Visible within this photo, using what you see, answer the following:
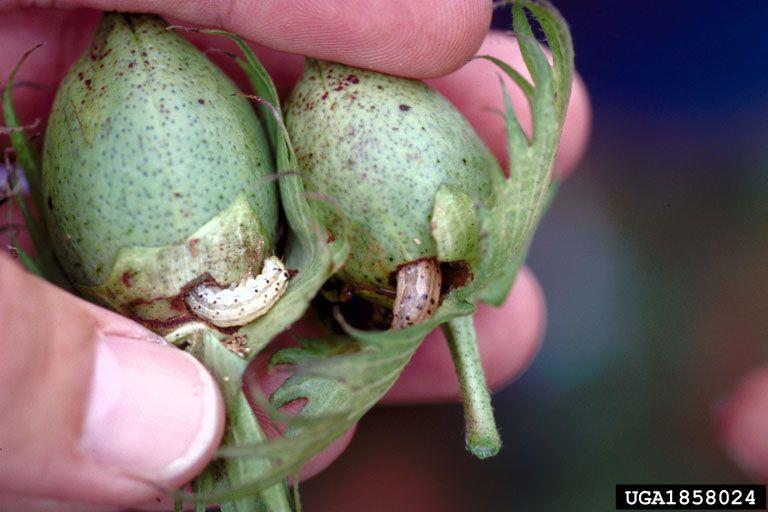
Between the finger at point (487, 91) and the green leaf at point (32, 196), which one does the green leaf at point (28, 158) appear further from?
the finger at point (487, 91)

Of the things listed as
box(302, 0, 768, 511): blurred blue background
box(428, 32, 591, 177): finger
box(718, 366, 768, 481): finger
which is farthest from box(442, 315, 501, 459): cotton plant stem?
box(718, 366, 768, 481): finger

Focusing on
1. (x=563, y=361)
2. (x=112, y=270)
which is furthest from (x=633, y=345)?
(x=112, y=270)

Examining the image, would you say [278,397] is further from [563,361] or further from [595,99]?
[595,99]

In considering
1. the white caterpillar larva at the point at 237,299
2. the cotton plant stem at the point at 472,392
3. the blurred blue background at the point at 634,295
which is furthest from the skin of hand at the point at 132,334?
the blurred blue background at the point at 634,295

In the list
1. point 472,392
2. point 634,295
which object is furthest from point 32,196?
point 634,295

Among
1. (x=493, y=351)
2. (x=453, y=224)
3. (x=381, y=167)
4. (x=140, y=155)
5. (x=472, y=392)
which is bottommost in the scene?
(x=493, y=351)

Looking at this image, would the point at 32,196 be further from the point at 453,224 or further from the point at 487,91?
the point at 487,91

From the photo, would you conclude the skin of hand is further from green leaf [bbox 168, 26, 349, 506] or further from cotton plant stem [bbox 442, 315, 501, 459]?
cotton plant stem [bbox 442, 315, 501, 459]
